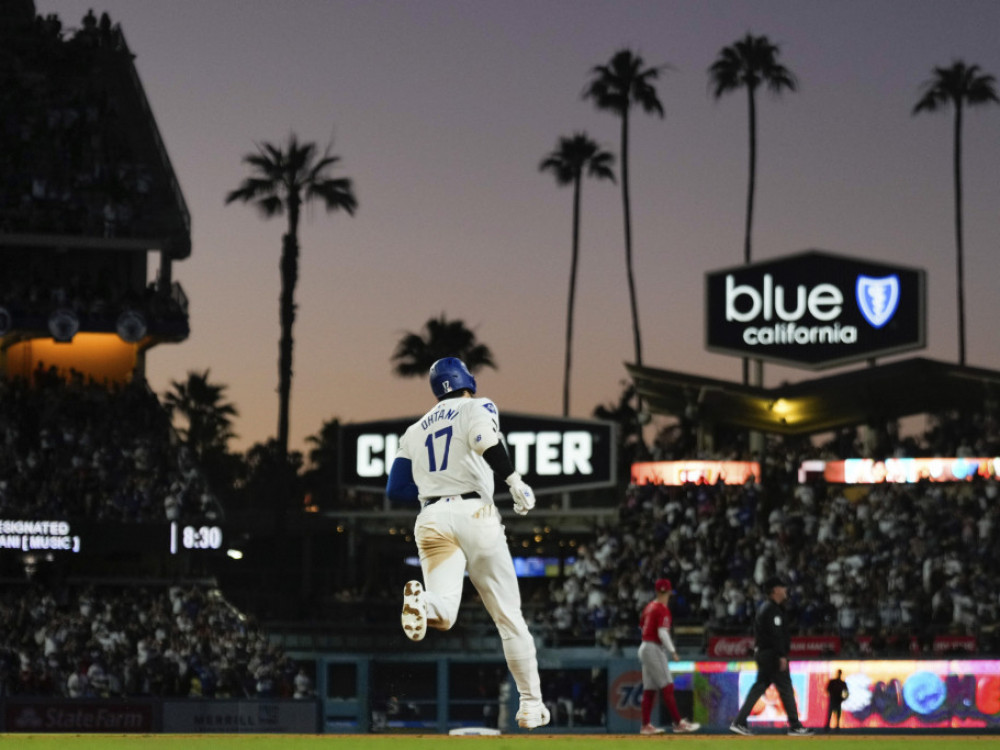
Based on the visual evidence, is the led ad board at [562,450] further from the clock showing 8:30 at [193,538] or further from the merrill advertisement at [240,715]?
the merrill advertisement at [240,715]

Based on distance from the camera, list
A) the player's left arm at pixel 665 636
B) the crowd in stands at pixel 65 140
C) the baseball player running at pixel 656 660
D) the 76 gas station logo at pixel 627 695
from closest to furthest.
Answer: the player's left arm at pixel 665 636 < the baseball player running at pixel 656 660 < the 76 gas station logo at pixel 627 695 < the crowd in stands at pixel 65 140

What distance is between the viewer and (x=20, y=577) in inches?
1597

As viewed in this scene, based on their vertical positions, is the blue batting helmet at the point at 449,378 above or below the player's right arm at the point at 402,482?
above

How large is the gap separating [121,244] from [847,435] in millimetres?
20240

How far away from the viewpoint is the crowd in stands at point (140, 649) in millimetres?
31797

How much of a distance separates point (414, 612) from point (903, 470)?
26.9 m

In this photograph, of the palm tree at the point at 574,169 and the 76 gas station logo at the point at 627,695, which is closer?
the 76 gas station logo at the point at 627,695

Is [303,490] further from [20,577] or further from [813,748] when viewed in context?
[813,748]

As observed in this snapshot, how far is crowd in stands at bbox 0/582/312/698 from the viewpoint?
3180 cm

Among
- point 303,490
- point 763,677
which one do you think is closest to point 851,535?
point 763,677

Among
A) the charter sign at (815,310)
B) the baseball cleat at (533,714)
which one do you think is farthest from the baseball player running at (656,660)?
the charter sign at (815,310)

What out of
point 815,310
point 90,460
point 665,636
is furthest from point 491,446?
point 90,460

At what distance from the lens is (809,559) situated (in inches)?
1271

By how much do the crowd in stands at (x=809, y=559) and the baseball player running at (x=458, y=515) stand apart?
1956 centimetres
